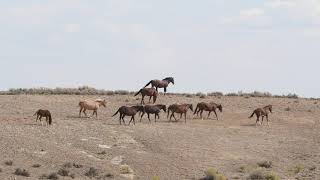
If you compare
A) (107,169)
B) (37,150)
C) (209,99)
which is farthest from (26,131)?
(209,99)

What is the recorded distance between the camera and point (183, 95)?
55562 mm

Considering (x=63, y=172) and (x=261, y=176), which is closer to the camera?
(x=63, y=172)

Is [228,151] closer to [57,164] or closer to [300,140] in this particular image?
[300,140]

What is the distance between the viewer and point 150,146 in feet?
124

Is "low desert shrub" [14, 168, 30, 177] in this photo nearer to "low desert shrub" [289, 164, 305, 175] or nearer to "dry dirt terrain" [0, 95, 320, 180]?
"dry dirt terrain" [0, 95, 320, 180]

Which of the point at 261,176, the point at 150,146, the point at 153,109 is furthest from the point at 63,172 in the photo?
the point at 153,109

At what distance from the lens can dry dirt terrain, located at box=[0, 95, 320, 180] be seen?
1331 inches

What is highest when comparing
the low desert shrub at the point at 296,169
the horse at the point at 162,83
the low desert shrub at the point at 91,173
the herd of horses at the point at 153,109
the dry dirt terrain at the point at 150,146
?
the horse at the point at 162,83

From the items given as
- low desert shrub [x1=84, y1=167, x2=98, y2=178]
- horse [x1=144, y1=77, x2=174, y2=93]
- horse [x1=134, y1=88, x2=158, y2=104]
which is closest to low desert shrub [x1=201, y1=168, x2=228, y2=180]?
low desert shrub [x1=84, y1=167, x2=98, y2=178]

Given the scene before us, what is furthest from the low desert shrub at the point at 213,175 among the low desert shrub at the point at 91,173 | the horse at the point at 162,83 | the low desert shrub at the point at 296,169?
the horse at the point at 162,83

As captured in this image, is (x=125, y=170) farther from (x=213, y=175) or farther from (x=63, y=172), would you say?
(x=213, y=175)

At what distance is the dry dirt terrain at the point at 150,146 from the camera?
33812mm

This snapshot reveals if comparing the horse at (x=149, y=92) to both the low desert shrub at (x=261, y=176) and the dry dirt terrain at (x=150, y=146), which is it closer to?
the dry dirt terrain at (x=150, y=146)

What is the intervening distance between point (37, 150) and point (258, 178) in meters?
9.88
